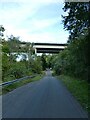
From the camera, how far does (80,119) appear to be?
492 inches

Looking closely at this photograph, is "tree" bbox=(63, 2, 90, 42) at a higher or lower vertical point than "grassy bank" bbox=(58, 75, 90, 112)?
higher

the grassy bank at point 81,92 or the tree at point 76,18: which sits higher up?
the tree at point 76,18

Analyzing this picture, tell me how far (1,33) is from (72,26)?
411 inches

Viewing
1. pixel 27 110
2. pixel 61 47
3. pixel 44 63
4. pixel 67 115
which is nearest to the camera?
pixel 67 115

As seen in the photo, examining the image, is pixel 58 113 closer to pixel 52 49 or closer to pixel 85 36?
pixel 85 36

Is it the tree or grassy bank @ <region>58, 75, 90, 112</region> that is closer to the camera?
grassy bank @ <region>58, 75, 90, 112</region>

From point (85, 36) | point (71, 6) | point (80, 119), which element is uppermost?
point (71, 6)

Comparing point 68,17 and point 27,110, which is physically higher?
point 68,17

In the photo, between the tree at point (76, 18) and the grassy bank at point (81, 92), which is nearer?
the grassy bank at point (81, 92)

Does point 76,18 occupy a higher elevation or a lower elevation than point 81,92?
higher

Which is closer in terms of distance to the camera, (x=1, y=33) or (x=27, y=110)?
(x=27, y=110)

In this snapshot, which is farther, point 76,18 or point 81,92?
point 76,18

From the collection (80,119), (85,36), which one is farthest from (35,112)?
(85,36)

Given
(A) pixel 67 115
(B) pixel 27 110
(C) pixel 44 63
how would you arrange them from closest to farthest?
(A) pixel 67 115, (B) pixel 27 110, (C) pixel 44 63
